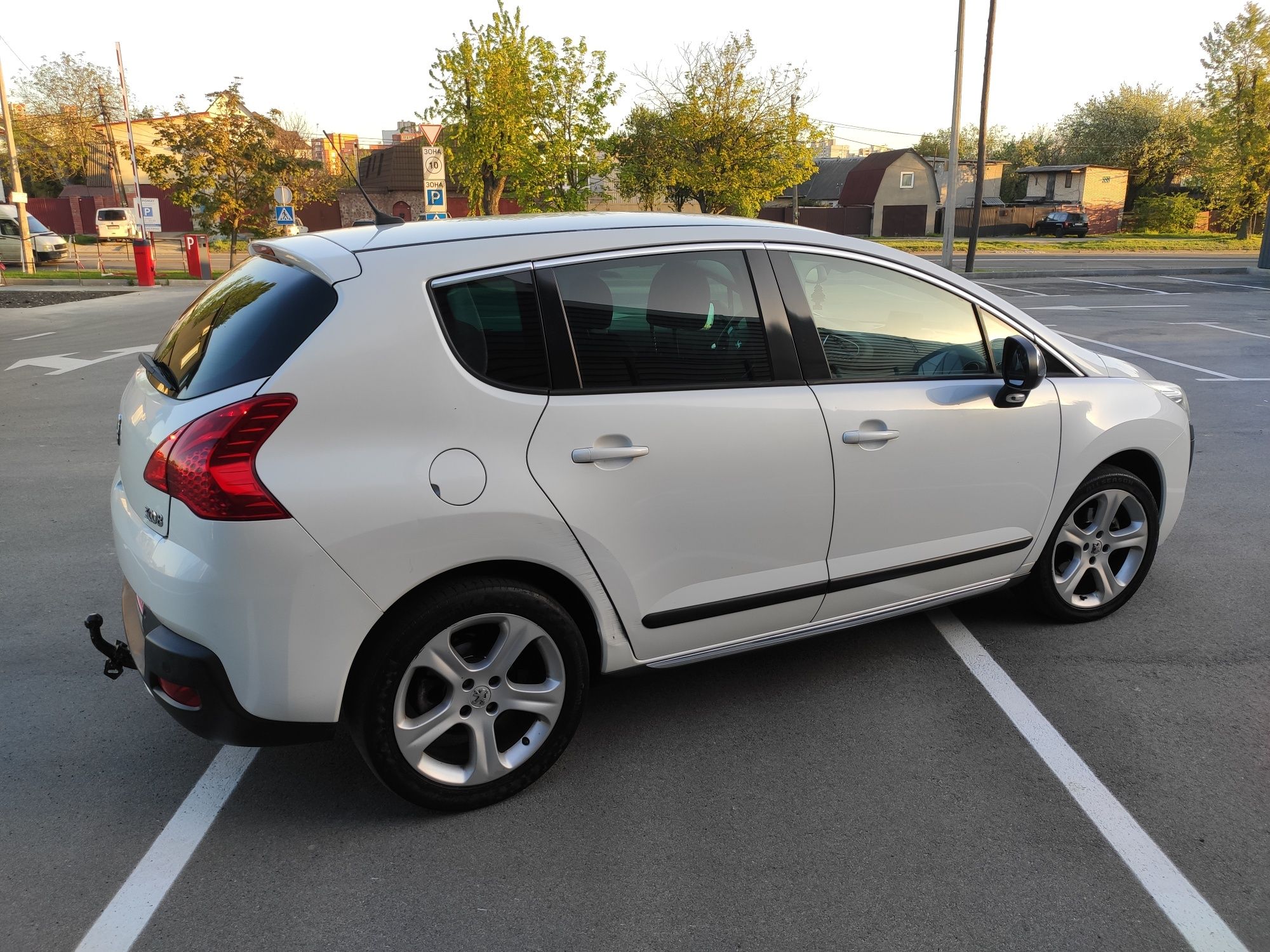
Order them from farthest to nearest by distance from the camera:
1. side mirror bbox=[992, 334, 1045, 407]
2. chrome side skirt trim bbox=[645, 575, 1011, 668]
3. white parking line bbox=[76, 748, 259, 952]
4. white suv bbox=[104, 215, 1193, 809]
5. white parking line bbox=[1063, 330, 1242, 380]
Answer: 1. white parking line bbox=[1063, 330, 1242, 380]
2. side mirror bbox=[992, 334, 1045, 407]
3. chrome side skirt trim bbox=[645, 575, 1011, 668]
4. white suv bbox=[104, 215, 1193, 809]
5. white parking line bbox=[76, 748, 259, 952]

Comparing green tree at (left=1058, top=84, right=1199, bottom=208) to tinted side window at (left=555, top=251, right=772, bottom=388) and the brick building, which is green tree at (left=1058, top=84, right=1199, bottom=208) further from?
tinted side window at (left=555, top=251, right=772, bottom=388)

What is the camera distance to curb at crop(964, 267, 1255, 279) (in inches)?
1074

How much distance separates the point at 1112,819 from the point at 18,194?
1160 inches

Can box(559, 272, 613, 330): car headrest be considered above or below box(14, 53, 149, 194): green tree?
below

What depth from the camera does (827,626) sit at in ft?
11.7

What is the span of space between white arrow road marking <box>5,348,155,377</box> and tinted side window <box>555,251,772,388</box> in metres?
9.66

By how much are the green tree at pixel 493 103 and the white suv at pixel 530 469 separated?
25.3 meters

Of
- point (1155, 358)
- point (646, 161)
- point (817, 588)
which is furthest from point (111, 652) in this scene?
point (646, 161)

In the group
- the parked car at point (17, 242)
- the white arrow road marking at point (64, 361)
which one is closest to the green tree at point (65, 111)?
the parked car at point (17, 242)

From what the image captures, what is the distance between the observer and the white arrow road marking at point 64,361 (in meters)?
11.2

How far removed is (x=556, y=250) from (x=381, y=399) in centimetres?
75

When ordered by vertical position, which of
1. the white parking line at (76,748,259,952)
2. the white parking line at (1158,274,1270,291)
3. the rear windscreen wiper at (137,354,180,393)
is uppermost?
the rear windscreen wiper at (137,354,180,393)

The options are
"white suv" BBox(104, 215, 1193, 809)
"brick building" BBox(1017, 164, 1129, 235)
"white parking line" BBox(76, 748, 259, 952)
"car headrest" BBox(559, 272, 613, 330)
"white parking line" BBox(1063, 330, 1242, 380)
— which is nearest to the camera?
"white parking line" BBox(76, 748, 259, 952)

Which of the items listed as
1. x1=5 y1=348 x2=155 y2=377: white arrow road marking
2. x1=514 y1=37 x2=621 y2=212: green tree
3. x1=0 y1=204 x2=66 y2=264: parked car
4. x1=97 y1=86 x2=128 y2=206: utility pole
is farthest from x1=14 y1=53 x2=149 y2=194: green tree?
x1=5 y1=348 x2=155 y2=377: white arrow road marking
